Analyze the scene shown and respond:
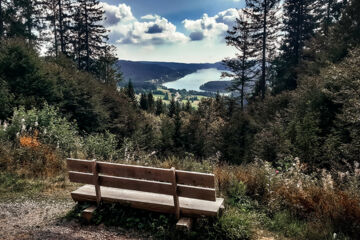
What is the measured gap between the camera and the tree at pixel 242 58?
91.4ft

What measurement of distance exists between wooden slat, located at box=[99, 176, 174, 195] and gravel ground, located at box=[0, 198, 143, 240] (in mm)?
740

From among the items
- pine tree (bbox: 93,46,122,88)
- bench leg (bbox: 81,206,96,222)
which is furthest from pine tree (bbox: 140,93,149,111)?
bench leg (bbox: 81,206,96,222)

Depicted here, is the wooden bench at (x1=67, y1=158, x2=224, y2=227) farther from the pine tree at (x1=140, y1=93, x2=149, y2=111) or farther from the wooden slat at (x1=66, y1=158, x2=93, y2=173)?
the pine tree at (x1=140, y1=93, x2=149, y2=111)

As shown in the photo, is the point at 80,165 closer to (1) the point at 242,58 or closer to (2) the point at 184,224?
(2) the point at 184,224

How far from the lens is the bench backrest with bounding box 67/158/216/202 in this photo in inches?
148

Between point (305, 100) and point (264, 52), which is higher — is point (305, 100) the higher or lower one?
the lower one

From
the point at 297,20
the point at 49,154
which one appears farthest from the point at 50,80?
the point at 297,20

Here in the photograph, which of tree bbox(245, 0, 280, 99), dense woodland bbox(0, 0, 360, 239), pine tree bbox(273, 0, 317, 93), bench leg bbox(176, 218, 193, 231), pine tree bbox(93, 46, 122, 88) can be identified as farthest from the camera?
pine tree bbox(93, 46, 122, 88)

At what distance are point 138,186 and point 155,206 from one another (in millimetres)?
456

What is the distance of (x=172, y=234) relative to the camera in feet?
12.8

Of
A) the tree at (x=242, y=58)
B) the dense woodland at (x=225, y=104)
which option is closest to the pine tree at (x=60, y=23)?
the dense woodland at (x=225, y=104)

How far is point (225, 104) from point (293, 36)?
481 inches

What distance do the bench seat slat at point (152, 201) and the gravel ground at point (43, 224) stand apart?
1.53 feet

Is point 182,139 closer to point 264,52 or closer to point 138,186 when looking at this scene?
point 264,52
